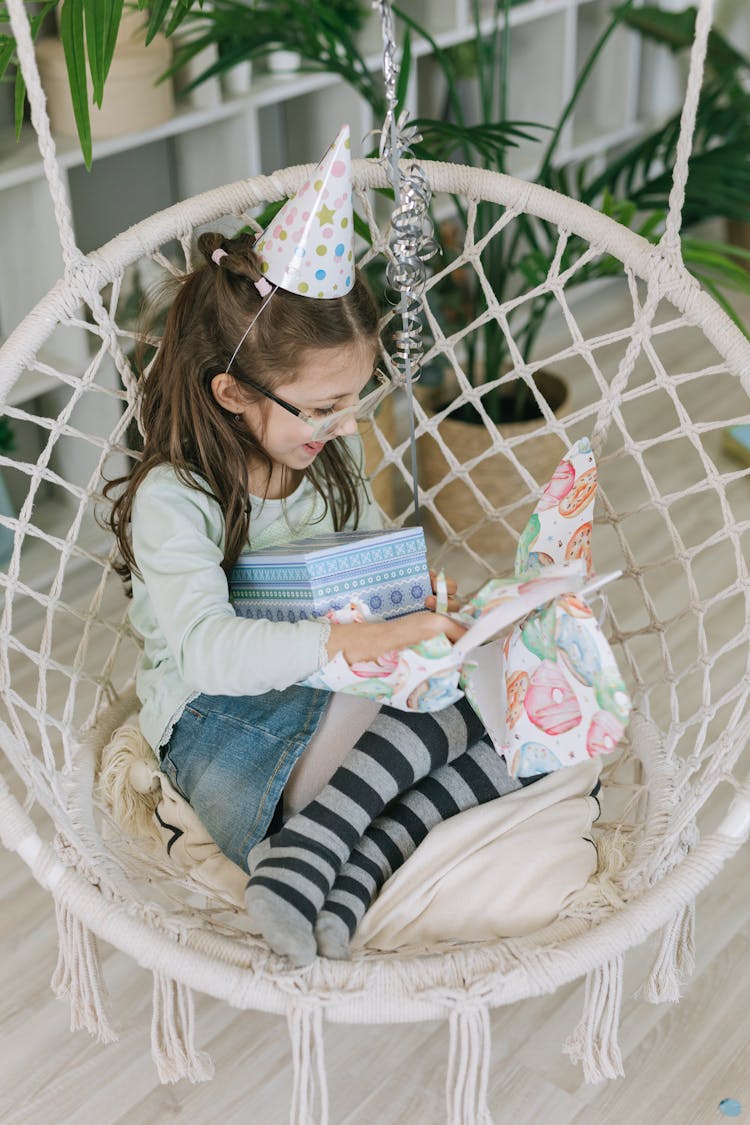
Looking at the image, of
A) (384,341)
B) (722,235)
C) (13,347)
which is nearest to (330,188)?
(13,347)

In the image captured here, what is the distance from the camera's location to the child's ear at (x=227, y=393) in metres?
1.15

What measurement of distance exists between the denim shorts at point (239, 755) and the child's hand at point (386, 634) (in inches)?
4.7

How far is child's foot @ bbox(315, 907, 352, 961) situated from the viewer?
99cm

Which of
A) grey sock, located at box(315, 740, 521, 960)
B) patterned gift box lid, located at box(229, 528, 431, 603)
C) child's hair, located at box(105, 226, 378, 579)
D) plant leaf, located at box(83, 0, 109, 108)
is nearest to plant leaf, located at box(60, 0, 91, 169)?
plant leaf, located at box(83, 0, 109, 108)

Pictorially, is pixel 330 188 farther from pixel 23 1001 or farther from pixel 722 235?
pixel 722 235

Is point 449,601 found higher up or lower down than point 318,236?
lower down

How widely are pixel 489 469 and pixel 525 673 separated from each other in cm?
95

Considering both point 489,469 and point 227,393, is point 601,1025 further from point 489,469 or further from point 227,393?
point 489,469

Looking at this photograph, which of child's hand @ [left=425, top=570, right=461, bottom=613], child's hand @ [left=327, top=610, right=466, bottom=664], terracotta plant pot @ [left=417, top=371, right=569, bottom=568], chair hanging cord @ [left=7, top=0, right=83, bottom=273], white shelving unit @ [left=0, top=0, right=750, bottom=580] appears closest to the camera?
chair hanging cord @ [left=7, top=0, right=83, bottom=273]

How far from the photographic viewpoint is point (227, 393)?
3.82 feet

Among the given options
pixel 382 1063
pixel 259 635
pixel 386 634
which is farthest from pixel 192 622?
pixel 382 1063

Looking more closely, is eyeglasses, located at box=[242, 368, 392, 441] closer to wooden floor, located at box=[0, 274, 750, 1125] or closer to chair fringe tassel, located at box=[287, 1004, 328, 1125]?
chair fringe tassel, located at box=[287, 1004, 328, 1125]

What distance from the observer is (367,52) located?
2.11 meters

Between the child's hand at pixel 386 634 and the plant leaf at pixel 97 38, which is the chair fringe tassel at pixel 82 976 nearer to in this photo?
the child's hand at pixel 386 634
